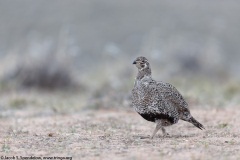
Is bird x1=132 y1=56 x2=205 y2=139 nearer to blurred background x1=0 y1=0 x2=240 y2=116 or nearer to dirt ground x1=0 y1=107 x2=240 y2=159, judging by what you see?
dirt ground x1=0 y1=107 x2=240 y2=159

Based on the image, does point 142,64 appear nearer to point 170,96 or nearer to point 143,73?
point 143,73

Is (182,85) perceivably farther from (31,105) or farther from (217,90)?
(31,105)

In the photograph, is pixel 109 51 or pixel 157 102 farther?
pixel 109 51

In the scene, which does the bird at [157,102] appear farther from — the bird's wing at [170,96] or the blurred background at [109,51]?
the blurred background at [109,51]

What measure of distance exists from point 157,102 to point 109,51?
11843 millimetres

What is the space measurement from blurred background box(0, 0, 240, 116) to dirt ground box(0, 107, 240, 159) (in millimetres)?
1281

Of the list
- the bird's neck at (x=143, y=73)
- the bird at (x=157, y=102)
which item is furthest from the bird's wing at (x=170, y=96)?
the bird's neck at (x=143, y=73)

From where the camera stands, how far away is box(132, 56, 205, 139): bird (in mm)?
9844

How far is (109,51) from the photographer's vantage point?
70.9ft

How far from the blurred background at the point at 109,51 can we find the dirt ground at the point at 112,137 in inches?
50.5

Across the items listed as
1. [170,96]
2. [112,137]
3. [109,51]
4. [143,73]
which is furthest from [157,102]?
[109,51]

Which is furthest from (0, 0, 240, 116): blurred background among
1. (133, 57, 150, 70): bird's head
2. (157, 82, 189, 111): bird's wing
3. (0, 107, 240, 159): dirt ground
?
(157, 82, 189, 111): bird's wing

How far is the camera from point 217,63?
2456 cm

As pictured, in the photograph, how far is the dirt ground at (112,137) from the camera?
8383mm
